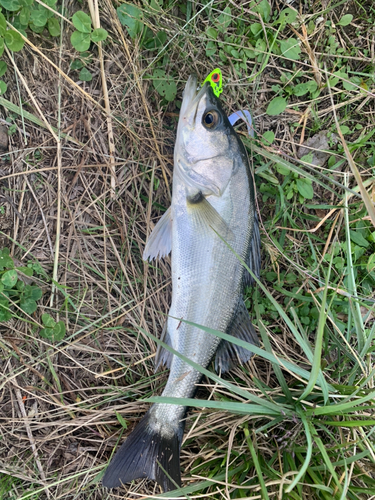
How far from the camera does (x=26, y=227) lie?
253cm

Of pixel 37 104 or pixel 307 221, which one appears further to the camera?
pixel 307 221

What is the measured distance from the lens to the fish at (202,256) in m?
2.23

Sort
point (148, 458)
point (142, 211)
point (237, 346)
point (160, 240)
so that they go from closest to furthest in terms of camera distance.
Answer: point (148, 458)
point (237, 346)
point (160, 240)
point (142, 211)

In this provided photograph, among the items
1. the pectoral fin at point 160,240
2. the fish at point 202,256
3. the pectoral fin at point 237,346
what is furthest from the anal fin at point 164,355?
the pectoral fin at point 160,240

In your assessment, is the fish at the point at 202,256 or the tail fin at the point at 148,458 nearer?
the tail fin at the point at 148,458

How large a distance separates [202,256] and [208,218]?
0.90ft

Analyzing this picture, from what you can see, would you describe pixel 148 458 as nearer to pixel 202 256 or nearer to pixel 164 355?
pixel 164 355

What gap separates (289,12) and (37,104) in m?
2.20

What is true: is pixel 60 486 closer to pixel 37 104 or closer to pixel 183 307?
pixel 183 307

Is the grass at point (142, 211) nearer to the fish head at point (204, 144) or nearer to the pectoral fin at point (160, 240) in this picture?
the pectoral fin at point (160, 240)

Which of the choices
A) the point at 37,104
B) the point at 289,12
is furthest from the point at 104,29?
the point at 289,12

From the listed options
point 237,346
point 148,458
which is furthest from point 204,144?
point 148,458

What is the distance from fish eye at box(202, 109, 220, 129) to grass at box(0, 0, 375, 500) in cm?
52

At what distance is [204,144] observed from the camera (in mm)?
2279
